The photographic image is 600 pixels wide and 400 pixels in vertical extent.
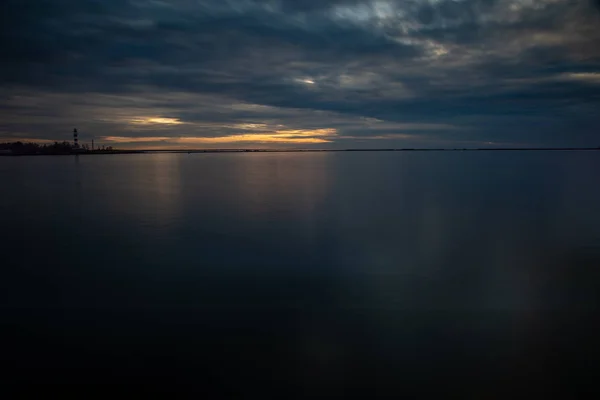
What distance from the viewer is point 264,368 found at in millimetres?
6051

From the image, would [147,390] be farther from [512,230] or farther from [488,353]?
[512,230]

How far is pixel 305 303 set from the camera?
8453 millimetres

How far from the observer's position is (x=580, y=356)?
6.33 meters

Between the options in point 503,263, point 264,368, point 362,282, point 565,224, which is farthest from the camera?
point 565,224

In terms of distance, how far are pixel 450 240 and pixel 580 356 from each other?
8.20 m

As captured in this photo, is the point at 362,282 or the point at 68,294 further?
the point at 362,282

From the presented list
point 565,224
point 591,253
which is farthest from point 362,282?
point 565,224

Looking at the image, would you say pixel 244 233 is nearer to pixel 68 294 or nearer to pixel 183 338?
pixel 68 294

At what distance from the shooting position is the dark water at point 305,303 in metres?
6.01

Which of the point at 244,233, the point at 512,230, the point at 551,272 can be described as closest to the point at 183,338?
the point at 244,233

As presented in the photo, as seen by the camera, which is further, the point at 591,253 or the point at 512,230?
the point at 512,230

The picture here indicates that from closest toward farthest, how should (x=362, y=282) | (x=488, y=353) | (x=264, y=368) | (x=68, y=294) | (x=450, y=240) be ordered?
1. (x=264, y=368)
2. (x=488, y=353)
3. (x=68, y=294)
4. (x=362, y=282)
5. (x=450, y=240)

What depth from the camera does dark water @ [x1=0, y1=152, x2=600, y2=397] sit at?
6.01 meters

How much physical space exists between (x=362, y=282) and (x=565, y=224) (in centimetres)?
1263
